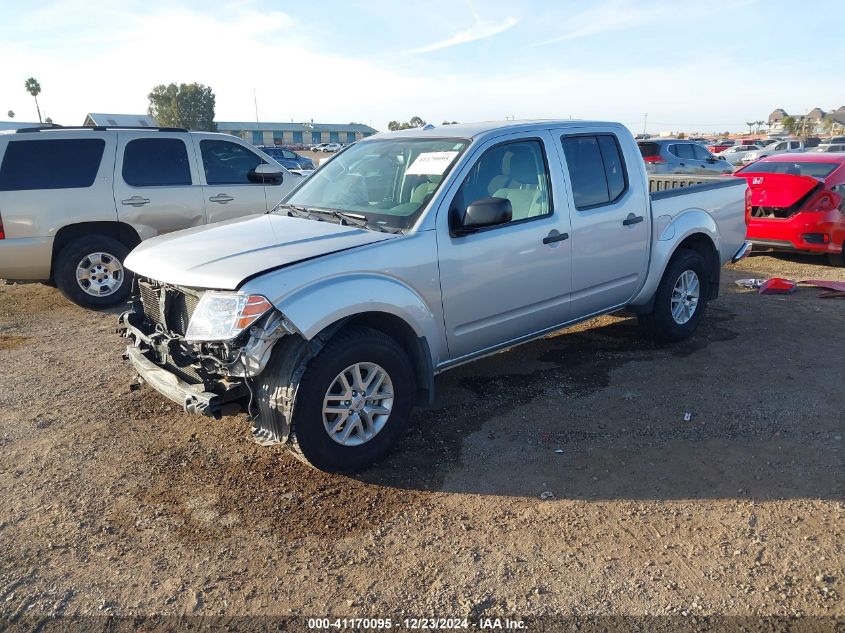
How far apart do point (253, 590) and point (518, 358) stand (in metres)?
3.32

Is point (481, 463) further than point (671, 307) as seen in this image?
No

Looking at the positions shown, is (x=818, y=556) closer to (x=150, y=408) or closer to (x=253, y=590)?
(x=253, y=590)

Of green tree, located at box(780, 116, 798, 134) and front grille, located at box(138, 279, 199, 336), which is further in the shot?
green tree, located at box(780, 116, 798, 134)

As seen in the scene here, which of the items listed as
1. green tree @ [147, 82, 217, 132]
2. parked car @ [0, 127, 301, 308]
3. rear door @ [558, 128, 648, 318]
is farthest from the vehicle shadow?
green tree @ [147, 82, 217, 132]

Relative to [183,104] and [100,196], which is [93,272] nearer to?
[100,196]

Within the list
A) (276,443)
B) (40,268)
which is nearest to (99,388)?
(276,443)

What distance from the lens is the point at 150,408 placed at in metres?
4.81

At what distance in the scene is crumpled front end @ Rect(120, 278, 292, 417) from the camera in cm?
341

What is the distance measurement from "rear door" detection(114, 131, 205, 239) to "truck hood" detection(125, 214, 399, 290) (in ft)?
11.8

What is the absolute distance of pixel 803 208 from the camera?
9.17 meters

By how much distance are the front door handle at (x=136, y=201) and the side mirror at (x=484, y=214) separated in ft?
16.6

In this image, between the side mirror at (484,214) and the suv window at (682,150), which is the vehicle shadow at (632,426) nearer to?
the side mirror at (484,214)

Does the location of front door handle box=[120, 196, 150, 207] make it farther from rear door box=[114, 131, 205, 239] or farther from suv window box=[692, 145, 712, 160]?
suv window box=[692, 145, 712, 160]

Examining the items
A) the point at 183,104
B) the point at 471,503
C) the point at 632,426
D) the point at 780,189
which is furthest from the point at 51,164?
the point at 183,104
